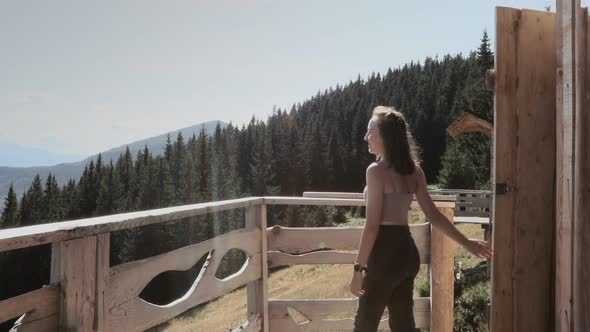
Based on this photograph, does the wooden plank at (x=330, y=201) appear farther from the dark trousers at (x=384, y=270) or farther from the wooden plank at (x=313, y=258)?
the dark trousers at (x=384, y=270)

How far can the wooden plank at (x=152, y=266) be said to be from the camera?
2.08 meters

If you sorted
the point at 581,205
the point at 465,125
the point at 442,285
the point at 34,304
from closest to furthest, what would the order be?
the point at 34,304
the point at 581,205
the point at 442,285
the point at 465,125

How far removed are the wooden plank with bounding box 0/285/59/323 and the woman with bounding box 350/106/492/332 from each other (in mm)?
1323

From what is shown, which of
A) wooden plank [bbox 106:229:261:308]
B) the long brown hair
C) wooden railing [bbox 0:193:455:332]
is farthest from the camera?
the long brown hair

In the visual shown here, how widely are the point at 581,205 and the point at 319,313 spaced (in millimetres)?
1973

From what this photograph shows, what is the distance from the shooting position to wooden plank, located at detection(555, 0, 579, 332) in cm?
199

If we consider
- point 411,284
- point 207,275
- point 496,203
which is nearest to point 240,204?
point 207,275

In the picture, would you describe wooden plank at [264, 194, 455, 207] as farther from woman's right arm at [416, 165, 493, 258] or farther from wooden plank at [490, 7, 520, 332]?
wooden plank at [490, 7, 520, 332]

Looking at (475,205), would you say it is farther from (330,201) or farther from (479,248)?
(479,248)

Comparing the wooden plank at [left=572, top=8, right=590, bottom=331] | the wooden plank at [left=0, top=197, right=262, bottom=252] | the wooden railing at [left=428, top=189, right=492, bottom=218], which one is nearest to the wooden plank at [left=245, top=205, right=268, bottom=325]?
the wooden plank at [left=0, top=197, right=262, bottom=252]

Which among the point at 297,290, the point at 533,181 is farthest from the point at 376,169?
the point at 297,290

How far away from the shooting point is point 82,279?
1882 mm

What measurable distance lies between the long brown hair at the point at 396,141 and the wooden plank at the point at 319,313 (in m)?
1.32

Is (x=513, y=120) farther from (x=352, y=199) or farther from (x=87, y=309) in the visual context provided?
(x=87, y=309)
